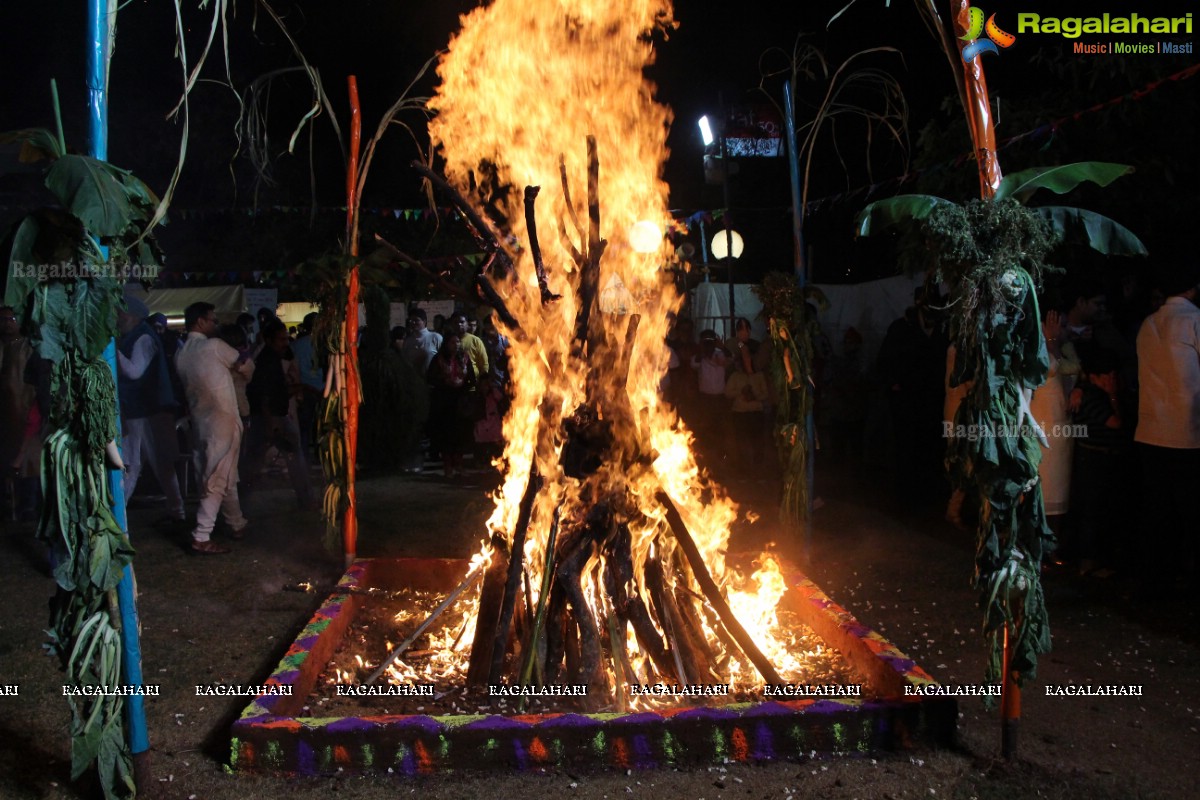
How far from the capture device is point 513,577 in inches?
199

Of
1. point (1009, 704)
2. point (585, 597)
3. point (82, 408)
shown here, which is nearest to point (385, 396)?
point (585, 597)

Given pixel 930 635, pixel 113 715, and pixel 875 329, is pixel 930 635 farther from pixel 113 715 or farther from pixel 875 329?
pixel 875 329

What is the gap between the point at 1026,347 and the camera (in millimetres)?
3953

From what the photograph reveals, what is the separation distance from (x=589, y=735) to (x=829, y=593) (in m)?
3.33

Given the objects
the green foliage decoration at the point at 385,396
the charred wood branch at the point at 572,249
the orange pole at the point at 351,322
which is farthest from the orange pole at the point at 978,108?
the green foliage decoration at the point at 385,396

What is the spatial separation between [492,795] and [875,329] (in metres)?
11.4

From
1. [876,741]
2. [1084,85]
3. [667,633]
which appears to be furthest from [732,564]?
[1084,85]

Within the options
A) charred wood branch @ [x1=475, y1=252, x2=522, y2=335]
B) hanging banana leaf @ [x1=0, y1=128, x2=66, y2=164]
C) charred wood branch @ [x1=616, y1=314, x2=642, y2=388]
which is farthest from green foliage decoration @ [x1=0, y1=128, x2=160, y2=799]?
charred wood branch @ [x1=616, y1=314, x2=642, y2=388]

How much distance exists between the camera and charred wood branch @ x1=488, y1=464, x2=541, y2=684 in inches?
191

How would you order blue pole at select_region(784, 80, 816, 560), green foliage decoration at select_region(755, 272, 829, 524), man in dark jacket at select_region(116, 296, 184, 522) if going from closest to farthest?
1. blue pole at select_region(784, 80, 816, 560)
2. green foliage decoration at select_region(755, 272, 829, 524)
3. man in dark jacket at select_region(116, 296, 184, 522)

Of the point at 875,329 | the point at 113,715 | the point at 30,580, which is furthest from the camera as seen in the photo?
the point at 875,329

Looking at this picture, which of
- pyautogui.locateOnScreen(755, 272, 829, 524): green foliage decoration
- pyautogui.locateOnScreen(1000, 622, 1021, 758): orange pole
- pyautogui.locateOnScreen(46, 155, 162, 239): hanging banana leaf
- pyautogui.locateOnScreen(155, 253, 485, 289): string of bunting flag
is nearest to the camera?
pyautogui.locateOnScreen(46, 155, 162, 239): hanging banana leaf

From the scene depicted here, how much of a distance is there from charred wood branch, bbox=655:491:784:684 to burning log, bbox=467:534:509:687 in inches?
40.7

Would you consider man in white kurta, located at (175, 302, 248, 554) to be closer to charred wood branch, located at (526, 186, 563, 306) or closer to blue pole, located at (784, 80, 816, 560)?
charred wood branch, located at (526, 186, 563, 306)
